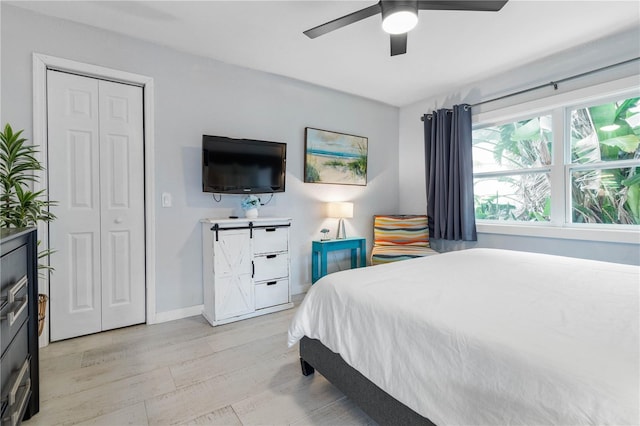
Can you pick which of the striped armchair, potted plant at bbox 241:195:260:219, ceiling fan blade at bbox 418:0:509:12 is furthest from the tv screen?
ceiling fan blade at bbox 418:0:509:12

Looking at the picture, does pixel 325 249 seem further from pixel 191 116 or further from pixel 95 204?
pixel 95 204

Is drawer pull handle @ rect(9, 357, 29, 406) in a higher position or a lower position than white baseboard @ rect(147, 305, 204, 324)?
higher

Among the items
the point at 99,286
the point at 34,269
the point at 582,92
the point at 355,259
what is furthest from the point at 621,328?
the point at 99,286

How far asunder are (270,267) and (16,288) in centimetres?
187

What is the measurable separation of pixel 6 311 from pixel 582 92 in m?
4.10

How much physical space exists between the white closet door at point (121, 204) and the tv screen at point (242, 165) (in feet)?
1.86

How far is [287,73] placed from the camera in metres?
3.20

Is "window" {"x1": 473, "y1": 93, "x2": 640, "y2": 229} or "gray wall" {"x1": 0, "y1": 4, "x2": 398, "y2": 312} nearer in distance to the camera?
"gray wall" {"x1": 0, "y1": 4, "x2": 398, "y2": 312}

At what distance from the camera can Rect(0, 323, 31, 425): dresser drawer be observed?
114 cm

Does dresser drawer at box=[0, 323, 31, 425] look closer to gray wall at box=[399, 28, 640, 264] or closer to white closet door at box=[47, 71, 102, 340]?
white closet door at box=[47, 71, 102, 340]

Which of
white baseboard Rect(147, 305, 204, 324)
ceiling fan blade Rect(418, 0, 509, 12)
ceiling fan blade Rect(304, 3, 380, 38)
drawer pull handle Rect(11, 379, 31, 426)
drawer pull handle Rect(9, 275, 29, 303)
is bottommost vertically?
white baseboard Rect(147, 305, 204, 324)

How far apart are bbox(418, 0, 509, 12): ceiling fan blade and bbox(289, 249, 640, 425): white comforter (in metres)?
1.47

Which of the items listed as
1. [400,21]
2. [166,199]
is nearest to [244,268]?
[166,199]

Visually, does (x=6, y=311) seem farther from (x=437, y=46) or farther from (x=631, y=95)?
(x=631, y=95)
